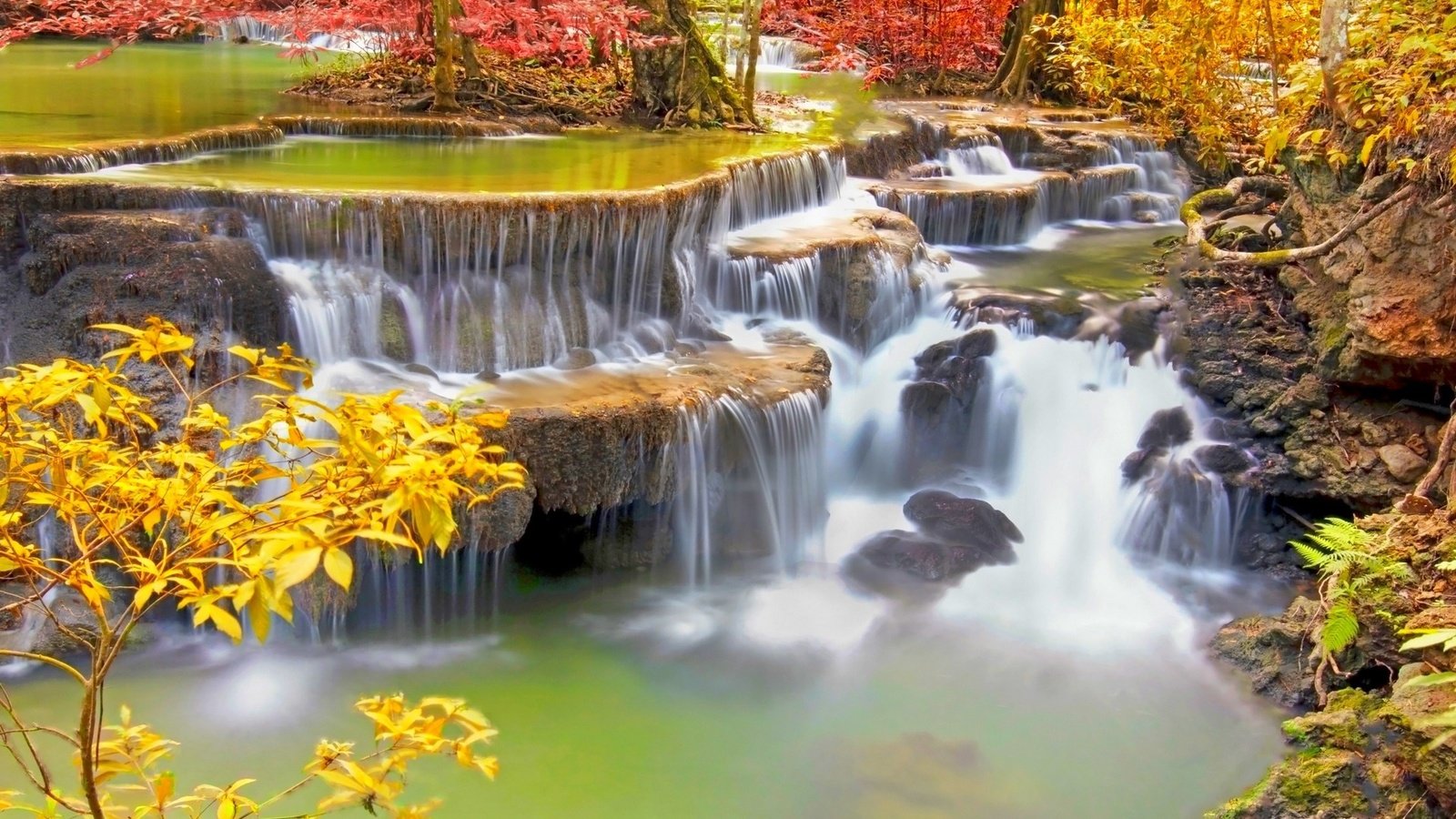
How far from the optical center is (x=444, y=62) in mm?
12445

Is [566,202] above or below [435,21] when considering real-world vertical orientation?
below

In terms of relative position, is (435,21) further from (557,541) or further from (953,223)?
(557,541)

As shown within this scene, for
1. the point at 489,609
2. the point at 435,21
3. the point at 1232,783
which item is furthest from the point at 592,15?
the point at 1232,783

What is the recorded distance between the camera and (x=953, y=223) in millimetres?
12281

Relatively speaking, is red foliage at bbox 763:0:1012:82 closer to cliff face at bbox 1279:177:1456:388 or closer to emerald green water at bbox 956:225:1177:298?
emerald green water at bbox 956:225:1177:298

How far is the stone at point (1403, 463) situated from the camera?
7633 millimetres

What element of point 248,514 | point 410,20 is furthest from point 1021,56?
point 248,514

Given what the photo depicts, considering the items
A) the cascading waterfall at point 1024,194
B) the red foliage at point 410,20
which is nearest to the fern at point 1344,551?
the cascading waterfall at point 1024,194

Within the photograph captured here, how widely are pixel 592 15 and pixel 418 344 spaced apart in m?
5.86

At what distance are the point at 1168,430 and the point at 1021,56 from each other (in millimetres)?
9915

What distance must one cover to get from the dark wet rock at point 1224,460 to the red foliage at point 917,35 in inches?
454

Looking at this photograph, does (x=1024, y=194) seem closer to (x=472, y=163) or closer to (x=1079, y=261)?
(x=1079, y=261)

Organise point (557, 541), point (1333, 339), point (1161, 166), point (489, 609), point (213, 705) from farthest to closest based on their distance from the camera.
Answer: point (1161, 166), point (1333, 339), point (557, 541), point (489, 609), point (213, 705)

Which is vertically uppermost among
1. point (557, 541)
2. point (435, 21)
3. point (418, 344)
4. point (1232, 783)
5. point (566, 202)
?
point (435, 21)
